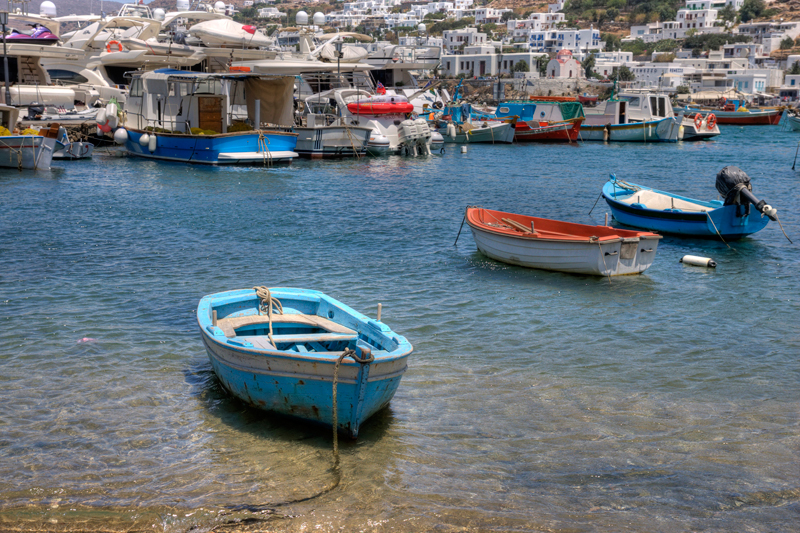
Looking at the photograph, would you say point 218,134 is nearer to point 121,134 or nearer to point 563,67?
point 121,134

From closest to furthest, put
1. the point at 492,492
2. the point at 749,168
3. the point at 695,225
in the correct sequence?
the point at 492,492
the point at 695,225
the point at 749,168

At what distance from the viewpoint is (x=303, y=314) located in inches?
340

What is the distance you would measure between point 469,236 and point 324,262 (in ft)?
14.3

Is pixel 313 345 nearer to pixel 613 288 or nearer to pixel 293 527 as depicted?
pixel 293 527

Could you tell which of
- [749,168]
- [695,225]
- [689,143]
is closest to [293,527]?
[695,225]

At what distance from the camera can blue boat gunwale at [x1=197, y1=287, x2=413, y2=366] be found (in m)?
6.65

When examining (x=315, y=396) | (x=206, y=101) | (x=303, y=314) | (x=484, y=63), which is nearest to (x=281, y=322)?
(x=303, y=314)

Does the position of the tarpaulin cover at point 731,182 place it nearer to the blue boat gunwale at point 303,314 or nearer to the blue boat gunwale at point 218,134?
the blue boat gunwale at point 303,314

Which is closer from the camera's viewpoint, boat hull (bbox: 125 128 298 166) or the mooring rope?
boat hull (bbox: 125 128 298 166)

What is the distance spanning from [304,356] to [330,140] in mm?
27514

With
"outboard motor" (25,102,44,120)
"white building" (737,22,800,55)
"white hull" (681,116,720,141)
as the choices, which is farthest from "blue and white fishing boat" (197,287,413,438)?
"white building" (737,22,800,55)

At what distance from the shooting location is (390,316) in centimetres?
1086

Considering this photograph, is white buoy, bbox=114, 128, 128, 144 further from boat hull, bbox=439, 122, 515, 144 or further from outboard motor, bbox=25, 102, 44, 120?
boat hull, bbox=439, 122, 515, 144

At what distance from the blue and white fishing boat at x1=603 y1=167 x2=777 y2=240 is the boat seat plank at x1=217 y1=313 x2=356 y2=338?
36.3 ft
